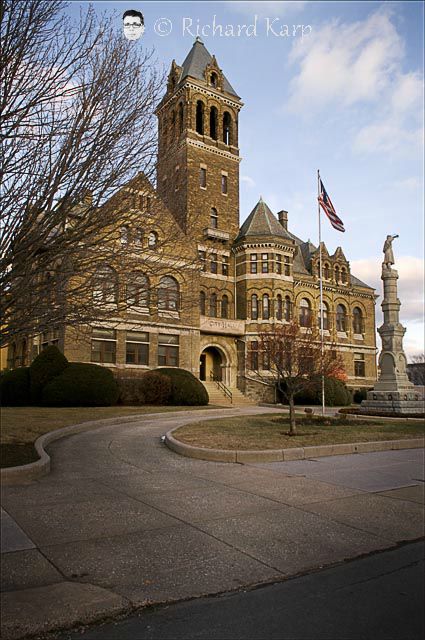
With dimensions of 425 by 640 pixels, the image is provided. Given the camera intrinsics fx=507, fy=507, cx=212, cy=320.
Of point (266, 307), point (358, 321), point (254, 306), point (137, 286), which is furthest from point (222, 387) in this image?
point (137, 286)

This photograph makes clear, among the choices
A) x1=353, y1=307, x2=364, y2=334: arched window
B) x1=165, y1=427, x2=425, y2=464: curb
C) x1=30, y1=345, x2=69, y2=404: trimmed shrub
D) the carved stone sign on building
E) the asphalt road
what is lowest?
the asphalt road

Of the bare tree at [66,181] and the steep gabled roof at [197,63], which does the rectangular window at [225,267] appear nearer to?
the steep gabled roof at [197,63]

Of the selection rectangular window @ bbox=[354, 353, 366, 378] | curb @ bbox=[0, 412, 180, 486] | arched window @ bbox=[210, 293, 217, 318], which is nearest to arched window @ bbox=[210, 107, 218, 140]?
arched window @ bbox=[210, 293, 217, 318]

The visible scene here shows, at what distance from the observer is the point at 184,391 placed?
1141 inches

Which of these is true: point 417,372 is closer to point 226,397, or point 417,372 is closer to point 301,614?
point 226,397

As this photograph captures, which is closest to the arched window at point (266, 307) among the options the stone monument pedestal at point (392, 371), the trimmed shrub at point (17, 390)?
the stone monument pedestal at point (392, 371)

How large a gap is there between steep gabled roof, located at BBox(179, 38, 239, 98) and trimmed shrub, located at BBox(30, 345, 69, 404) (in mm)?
25394

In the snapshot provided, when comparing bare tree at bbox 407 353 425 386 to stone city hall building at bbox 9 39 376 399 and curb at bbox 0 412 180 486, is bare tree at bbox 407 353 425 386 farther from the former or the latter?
curb at bbox 0 412 180 486

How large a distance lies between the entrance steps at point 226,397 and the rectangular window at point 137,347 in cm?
528

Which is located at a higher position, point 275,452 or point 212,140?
point 212,140

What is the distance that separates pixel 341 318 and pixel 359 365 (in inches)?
188

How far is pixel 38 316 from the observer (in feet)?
24.7

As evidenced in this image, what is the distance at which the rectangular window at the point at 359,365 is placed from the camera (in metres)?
47.5

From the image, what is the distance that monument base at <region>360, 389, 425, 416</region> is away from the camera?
81.4 ft
